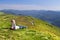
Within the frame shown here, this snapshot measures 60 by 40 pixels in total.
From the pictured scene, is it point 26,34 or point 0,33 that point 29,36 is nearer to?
point 26,34

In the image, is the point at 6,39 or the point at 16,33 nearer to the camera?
the point at 6,39

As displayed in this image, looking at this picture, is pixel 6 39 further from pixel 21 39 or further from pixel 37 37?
pixel 37 37

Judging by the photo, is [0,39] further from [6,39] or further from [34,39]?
[34,39]

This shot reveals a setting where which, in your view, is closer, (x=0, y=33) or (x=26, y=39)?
(x=26, y=39)

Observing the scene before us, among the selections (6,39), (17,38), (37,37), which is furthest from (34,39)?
(6,39)

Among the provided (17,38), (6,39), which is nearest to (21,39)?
(17,38)

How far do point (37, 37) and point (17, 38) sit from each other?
3.14 m

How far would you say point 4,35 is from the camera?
25.1 m

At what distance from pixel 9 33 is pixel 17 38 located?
2168 millimetres

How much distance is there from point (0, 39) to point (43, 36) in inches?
260

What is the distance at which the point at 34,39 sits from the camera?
81.7 feet

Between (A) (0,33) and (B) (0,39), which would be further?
(A) (0,33)

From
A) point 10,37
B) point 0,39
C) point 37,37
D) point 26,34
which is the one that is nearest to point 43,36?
point 37,37

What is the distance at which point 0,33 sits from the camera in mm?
25906
